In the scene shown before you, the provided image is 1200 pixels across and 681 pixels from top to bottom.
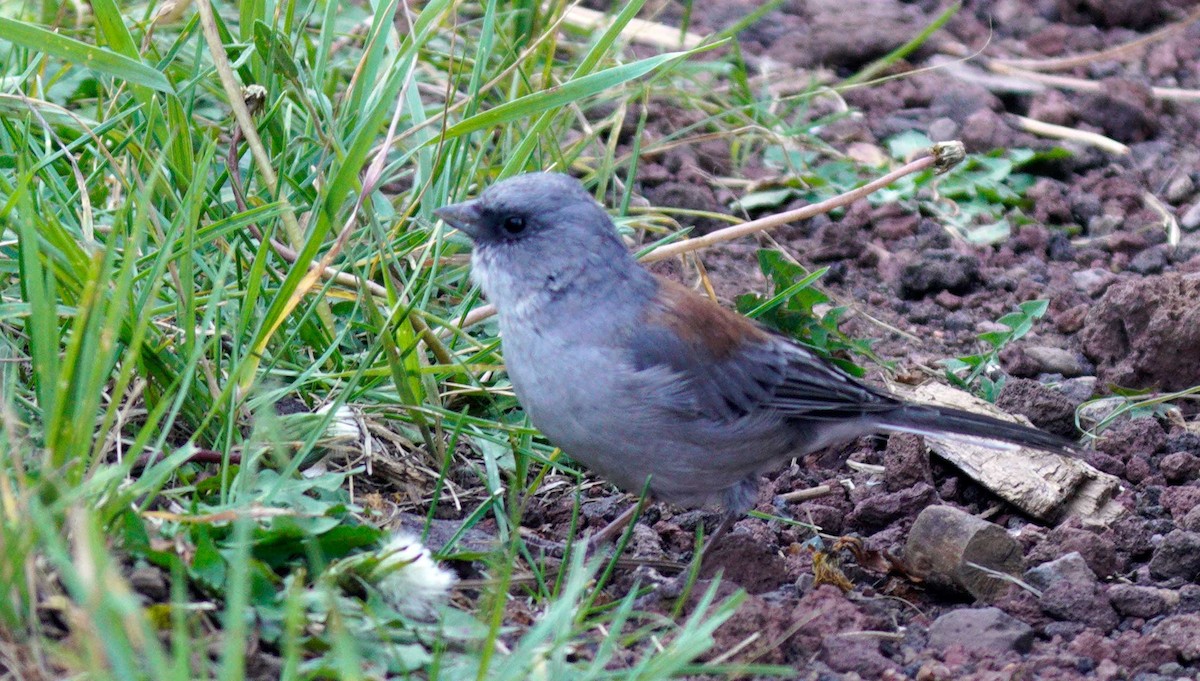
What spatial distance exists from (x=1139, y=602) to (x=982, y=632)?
0.47m

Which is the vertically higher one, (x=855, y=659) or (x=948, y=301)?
(x=855, y=659)

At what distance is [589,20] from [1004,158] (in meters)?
2.07

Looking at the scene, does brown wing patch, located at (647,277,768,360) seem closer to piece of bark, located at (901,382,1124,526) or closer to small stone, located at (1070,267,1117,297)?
piece of bark, located at (901,382,1124,526)

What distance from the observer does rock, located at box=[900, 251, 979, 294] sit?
17.0 feet

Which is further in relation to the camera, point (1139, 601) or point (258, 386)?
point (258, 386)

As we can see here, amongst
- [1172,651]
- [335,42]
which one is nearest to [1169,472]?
[1172,651]

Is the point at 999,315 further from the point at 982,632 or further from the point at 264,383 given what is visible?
the point at 264,383

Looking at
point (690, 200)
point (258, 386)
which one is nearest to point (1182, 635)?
point (258, 386)

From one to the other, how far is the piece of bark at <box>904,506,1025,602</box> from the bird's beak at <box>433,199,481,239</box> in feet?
4.78

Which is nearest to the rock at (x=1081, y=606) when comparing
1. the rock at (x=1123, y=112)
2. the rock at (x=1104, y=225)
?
the rock at (x=1104, y=225)

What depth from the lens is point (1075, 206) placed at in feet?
18.9

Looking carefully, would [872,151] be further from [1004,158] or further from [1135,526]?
[1135,526]

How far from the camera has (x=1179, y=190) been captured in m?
5.83

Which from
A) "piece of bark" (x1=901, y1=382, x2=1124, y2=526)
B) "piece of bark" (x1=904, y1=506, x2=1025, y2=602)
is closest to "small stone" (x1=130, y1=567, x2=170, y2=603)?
"piece of bark" (x1=904, y1=506, x2=1025, y2=602)
